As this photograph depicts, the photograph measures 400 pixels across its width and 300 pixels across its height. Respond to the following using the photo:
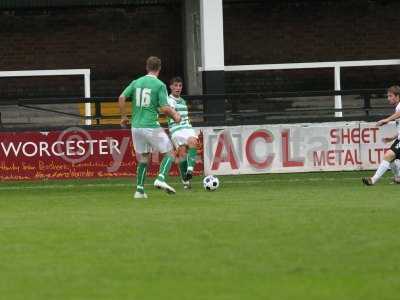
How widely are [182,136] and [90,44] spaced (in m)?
10.3

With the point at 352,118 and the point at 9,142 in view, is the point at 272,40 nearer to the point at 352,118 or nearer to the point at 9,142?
the point at 352,118

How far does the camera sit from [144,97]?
1769cm

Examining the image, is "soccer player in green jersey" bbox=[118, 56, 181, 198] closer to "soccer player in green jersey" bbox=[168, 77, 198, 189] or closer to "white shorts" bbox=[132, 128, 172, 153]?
"white shorts" bbox=[132, 128, 172, 153]

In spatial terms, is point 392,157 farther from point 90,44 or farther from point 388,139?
point 90,44

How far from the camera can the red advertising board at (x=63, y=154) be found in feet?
74.4

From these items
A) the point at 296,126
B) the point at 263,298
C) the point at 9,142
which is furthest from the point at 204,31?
the point at 263,298

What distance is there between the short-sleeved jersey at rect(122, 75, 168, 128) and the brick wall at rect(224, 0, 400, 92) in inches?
500

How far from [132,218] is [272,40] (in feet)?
56.7

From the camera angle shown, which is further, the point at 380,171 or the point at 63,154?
the point at 63,154

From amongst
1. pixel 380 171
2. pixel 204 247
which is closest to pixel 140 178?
pixel 380 171

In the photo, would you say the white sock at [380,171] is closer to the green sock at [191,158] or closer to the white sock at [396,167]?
the white sock at [396,167]

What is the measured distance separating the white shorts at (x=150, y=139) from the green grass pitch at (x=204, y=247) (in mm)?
712

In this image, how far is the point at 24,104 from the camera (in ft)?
80.2

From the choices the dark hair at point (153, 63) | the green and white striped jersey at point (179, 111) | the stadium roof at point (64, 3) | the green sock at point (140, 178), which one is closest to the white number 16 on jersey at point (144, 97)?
the dark hair at point (153, 63)
